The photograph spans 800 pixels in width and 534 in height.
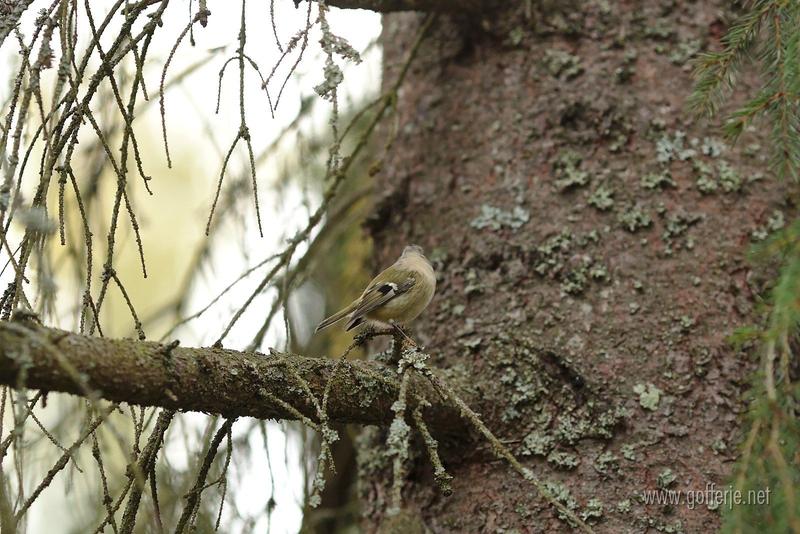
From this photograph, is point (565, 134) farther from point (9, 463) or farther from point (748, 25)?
point (9, 463)

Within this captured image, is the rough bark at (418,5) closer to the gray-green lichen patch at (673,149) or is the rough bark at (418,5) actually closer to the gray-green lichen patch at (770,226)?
the gray-green lichen patch at (673,149)

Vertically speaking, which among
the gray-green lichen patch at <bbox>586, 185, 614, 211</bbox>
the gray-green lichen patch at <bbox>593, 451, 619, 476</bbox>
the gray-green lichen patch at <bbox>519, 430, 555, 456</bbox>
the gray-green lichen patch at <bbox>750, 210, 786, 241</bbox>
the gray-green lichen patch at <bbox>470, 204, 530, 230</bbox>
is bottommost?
the gray-green lichen patch at <bbox>593, 451, 619, 476</bbox>

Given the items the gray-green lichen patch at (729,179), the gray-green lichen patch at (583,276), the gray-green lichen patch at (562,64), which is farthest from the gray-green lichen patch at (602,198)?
the gray-green lichen patch at (562,64)

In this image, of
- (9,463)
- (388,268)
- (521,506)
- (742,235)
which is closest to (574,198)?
(742,235)

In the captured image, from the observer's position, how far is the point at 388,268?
3527 millimetres

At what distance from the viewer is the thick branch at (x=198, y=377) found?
172 centimetres

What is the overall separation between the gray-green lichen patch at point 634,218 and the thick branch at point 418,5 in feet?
3.36

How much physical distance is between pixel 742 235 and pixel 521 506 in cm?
117

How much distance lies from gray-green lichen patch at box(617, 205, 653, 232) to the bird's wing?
0.92 metres

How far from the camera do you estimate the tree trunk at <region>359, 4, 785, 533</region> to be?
2.70m

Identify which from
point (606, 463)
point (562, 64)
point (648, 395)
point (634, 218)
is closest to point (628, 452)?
point (606, 463)

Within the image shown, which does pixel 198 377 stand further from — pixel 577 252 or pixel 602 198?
pixel 602 198

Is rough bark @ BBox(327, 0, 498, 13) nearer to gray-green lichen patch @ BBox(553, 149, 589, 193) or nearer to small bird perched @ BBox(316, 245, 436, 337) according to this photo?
gray-green lichen patch @ BBox(553, 149, 589, 193)

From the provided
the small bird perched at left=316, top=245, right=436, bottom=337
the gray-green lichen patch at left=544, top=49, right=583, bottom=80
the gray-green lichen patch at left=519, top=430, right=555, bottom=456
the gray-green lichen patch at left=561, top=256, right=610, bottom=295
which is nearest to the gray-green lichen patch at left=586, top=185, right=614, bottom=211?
the gray-green lichen patch at left=561, top=256, right=610, bottom=295
